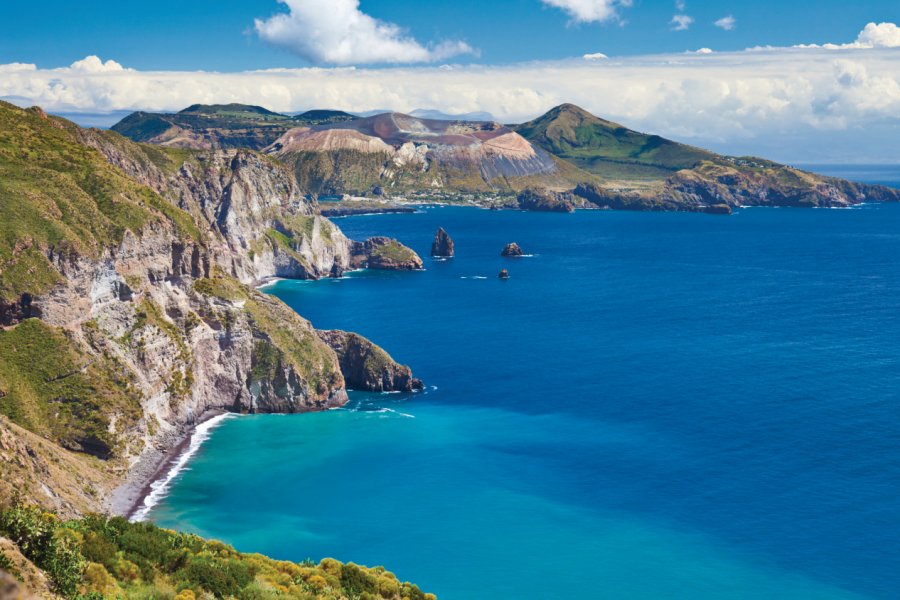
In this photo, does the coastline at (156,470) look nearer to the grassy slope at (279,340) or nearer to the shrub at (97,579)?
the grassy slope at (279,340)

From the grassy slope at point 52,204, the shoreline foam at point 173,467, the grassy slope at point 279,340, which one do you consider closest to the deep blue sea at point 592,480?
the shoreline foam at point 173,467

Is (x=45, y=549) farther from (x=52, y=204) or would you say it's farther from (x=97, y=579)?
(x=52, y=204)

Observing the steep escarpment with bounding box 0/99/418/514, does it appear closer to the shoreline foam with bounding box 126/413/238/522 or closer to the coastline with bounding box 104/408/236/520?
the coastline with bounding box 104/408/236/520

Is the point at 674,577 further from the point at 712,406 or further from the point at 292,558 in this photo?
the point at 712,406

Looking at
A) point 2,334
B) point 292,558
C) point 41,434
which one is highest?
point 2,334

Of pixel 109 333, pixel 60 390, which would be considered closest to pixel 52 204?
pixel 109 333

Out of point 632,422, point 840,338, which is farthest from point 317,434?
point 840,338

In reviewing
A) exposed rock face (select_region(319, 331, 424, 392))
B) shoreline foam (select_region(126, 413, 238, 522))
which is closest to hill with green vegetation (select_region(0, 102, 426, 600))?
shoreline foam (select_region(126, 413, 238, 522))
